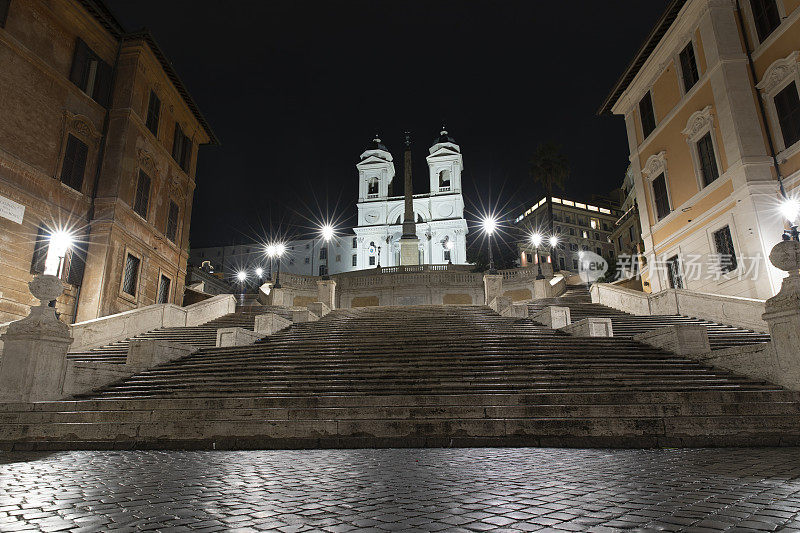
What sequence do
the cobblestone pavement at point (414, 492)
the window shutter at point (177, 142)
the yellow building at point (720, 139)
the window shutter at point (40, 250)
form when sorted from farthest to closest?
the window shutter at point (177, 142), the yellow building at point (720, 139), the window shutter at point (40, 250), the cobblestone pavement at point (414, 492)

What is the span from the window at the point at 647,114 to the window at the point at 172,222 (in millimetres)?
27624

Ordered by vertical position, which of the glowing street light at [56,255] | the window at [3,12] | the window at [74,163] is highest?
the window at [3,12]

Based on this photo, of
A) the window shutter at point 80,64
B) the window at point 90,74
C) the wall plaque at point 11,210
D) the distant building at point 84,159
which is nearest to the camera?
the wall plaque at point 11,210

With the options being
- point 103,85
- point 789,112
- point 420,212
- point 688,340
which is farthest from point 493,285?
point 420,212

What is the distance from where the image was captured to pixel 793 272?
9164 millimetres

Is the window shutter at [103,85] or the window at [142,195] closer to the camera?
the window shutter at [103,85]

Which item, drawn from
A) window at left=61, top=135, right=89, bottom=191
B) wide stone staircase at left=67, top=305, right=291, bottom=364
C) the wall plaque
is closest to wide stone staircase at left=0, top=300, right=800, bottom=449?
wide stone staircase at left=67, top=305, right=291, bottom=364

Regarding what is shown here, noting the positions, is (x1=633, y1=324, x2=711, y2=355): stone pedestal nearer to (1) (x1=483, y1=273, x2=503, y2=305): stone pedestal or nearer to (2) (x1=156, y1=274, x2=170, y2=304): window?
(1) (x1=483, y1=273, x2=503, y2=305): stone pedestal

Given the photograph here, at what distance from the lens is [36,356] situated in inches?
359

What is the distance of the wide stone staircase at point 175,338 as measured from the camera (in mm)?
13867

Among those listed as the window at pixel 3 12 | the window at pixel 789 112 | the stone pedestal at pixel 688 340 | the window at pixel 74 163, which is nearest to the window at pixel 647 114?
the window at pixel 789 112

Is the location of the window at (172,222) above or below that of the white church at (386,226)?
below

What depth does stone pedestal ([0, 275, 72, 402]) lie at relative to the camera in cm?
889

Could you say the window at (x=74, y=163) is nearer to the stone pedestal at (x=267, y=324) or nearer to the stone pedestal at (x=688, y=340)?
the stone pedestal at (x=267, y=324)
